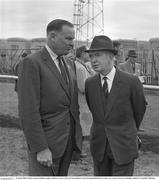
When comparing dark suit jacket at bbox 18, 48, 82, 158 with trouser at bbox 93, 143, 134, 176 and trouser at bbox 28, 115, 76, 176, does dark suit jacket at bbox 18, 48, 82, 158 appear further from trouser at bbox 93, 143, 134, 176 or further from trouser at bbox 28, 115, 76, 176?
trouser at bbox 93, 143, 134, 176

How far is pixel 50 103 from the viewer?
264 centimetres

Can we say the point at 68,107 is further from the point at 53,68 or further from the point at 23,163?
the point at 23,163

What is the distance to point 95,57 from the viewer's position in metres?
2.79

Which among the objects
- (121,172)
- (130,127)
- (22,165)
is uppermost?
(130,127)

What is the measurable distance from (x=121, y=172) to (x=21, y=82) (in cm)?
108

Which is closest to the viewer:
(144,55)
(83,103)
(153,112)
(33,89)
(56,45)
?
(33,89)

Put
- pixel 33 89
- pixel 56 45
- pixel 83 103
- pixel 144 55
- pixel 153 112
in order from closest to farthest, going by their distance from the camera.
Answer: pixel 33 89
pixel 56 45
pixel 83 103
pixel 153 112
pixel 144 55

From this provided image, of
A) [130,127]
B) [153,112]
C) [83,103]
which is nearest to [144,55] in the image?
[153,112]

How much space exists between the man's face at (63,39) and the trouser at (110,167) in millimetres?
865

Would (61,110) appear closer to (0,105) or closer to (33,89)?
(33,89)

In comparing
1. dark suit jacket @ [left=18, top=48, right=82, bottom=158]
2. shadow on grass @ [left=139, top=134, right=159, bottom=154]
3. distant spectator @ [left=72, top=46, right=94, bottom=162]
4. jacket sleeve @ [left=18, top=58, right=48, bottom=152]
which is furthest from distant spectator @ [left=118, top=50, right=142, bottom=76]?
jacket sleeve @ [left=18, top=58, right=48, bottom=152]

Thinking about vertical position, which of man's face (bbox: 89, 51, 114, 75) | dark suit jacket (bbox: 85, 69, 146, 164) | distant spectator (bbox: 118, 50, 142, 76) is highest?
man's face (bbox: 89, 51, 114, 75)

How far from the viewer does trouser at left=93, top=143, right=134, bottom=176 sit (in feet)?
9.18

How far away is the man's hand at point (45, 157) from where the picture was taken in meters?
2.56
